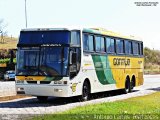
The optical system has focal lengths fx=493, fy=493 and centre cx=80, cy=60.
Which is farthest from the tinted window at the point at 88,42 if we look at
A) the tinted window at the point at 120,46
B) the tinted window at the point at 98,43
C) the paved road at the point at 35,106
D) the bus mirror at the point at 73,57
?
the tinted window at the point at 120,46

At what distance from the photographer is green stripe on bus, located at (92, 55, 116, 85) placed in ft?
81.8

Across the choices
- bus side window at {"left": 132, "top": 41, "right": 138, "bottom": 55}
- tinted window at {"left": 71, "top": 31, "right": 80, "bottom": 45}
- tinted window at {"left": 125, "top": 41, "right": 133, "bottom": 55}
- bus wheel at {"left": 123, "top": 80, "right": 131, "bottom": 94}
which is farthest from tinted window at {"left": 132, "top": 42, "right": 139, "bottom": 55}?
tinted window at {"left": 71, "top": 31, "right": 80, "bottom": 45}

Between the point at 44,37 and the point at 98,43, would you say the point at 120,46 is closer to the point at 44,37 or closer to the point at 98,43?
the point at 98,43

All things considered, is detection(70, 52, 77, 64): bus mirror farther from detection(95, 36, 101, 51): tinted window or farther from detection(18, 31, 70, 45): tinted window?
detection(95, 36, 101, 51): tinted window

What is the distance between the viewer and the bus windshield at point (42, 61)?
21203 millimetres

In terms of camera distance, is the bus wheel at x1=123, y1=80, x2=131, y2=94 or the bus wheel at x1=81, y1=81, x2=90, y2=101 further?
the bus wheel at x1=123, y1=80, x2=131, y2=94

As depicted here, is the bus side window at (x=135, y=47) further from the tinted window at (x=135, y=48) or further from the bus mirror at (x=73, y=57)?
the bus mirror at (x=73, y=57)

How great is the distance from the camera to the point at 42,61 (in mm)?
21406

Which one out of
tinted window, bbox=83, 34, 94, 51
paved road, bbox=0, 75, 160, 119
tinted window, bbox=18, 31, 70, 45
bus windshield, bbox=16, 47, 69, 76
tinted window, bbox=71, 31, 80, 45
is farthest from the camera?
tinted window, bbox=83, 34, 94, 51

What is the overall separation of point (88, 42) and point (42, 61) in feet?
10.5

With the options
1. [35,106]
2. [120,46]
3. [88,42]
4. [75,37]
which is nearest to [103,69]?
[88,42]

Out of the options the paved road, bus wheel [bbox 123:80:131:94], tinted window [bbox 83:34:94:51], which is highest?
tinted window [bbox 83:34:94:51]

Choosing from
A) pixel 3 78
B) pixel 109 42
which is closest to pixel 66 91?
pixel 109 42

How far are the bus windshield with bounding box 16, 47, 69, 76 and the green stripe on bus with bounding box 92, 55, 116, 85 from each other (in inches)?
136
